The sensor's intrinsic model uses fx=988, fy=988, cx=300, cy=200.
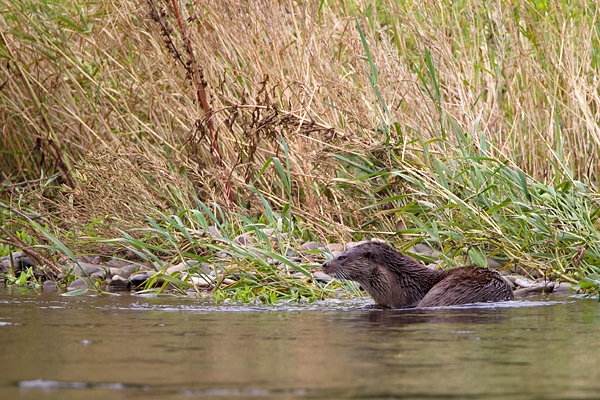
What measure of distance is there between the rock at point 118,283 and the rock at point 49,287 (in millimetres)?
390

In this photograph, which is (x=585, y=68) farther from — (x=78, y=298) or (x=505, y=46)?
(x=78, y=298)

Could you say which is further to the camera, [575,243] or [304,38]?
[304,38]

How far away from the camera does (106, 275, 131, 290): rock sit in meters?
7.00

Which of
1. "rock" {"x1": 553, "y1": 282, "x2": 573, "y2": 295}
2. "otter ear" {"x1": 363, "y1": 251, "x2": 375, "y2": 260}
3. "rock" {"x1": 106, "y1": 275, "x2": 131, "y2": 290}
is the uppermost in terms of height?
"otter ear" {"x1": 363, "y1": 251, "x2": 375, "y2": 260}

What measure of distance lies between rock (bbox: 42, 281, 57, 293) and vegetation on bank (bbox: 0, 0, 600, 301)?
184 millimetres

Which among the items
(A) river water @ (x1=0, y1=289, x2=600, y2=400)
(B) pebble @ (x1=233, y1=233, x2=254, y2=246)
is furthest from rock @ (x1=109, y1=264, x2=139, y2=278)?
(A) river water @ (x1=0, y1=289, x2=600, y2=400)

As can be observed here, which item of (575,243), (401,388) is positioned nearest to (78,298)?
(575,243)

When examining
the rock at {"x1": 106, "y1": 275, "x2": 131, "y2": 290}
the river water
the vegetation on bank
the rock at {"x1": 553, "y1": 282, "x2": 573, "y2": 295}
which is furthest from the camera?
the rock at {"x1": 106, "y1": 275, "x2": 131, "y2": 290}

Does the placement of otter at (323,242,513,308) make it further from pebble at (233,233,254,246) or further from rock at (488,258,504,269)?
pebble at (233,233,254,246)

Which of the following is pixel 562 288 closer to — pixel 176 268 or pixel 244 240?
pixel 244 240

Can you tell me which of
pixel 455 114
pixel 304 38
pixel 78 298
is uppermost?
pixel 304 38

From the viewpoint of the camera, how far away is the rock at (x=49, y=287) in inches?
267

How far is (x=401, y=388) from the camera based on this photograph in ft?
9.52

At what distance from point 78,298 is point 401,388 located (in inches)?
142
